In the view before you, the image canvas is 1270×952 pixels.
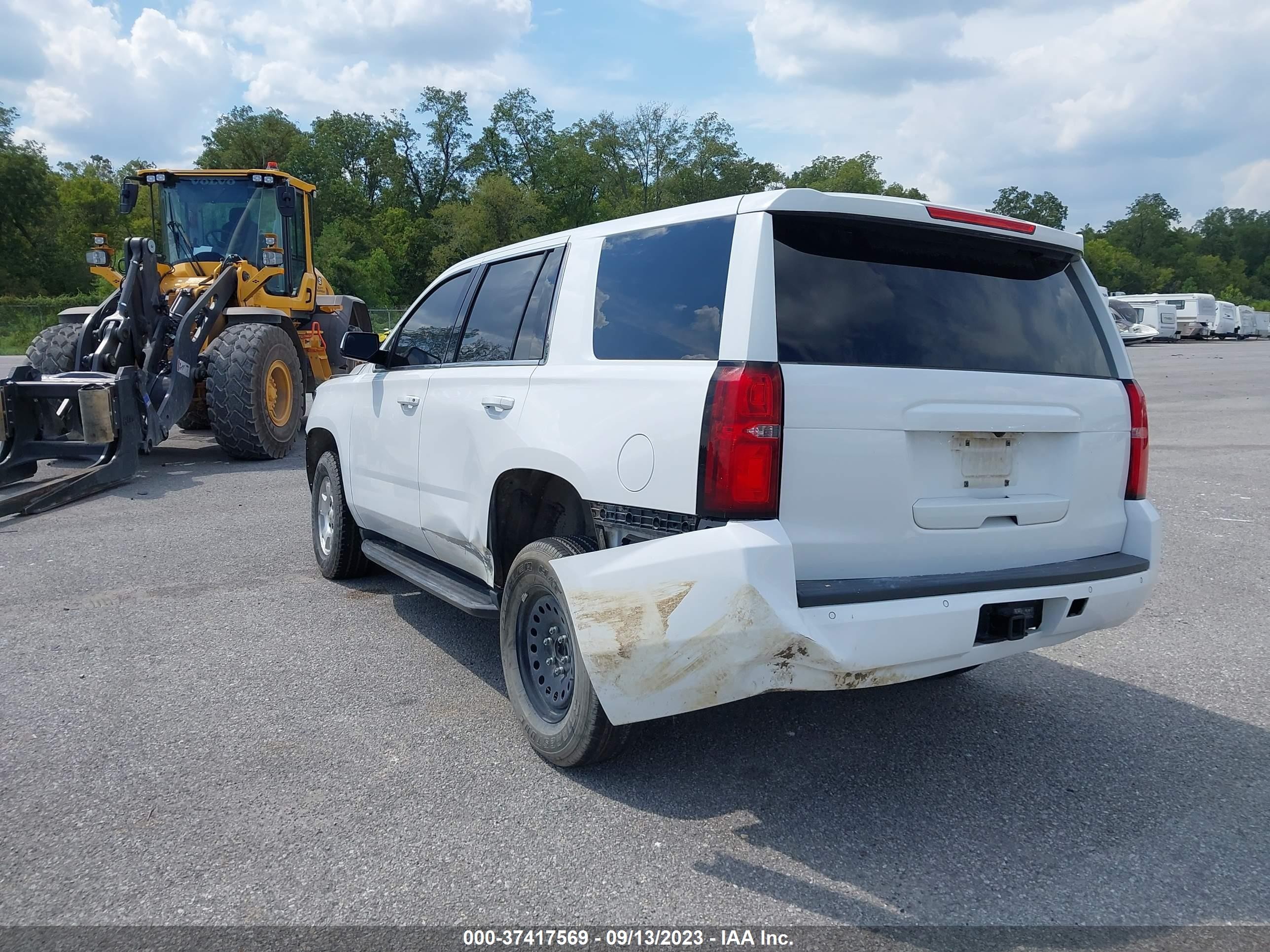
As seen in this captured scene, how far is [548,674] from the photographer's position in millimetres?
3887

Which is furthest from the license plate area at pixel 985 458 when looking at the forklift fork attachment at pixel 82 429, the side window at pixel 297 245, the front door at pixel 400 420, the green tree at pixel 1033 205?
the green tree at pixel 1033 205

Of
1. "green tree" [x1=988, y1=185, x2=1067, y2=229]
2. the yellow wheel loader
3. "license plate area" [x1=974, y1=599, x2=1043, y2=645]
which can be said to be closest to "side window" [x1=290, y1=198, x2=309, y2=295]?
the yellow wheel loader

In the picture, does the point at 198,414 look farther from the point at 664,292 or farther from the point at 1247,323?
the point at 1247,323

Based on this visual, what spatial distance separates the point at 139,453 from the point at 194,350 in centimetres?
131

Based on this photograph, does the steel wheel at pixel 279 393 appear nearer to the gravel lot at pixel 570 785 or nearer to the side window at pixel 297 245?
the side window at pixel 297 245

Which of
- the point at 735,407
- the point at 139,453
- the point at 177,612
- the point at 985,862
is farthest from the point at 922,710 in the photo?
the point at 139,453

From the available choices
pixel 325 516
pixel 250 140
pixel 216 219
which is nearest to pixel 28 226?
pixel 250 140

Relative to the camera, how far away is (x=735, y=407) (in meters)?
3.00

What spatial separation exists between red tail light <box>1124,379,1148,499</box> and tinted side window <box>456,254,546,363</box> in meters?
2.54

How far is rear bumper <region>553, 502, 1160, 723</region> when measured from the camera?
115 inches

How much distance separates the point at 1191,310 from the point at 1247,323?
12.6 meters

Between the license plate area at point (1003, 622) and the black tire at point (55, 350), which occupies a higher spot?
the black tire at point (55, 350)

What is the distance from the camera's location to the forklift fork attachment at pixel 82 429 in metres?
9.30

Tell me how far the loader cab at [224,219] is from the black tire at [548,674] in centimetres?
985
